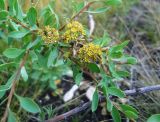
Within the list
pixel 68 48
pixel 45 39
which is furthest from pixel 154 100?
pixel 45 39

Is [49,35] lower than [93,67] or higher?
higher

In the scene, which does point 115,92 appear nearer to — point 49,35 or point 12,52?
point 49,35

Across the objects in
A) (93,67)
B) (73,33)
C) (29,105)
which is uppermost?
(73,33)

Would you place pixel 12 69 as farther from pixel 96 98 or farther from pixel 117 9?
pixel 117 9

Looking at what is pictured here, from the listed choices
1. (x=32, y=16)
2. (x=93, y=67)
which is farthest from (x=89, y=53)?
(x=32, y=16)

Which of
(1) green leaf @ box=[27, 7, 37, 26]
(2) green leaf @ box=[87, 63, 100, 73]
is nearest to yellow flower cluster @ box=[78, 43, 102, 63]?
(2) green leaf @ box=[87, 63, 100, 73]

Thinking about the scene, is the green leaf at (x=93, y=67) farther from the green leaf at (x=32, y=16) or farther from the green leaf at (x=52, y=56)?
the green leaf at (x=32, y=16)

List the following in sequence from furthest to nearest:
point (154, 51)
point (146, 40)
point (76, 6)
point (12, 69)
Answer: point (146, 40) → point (154, 51) → point (12, 69) → point (76, 6)
